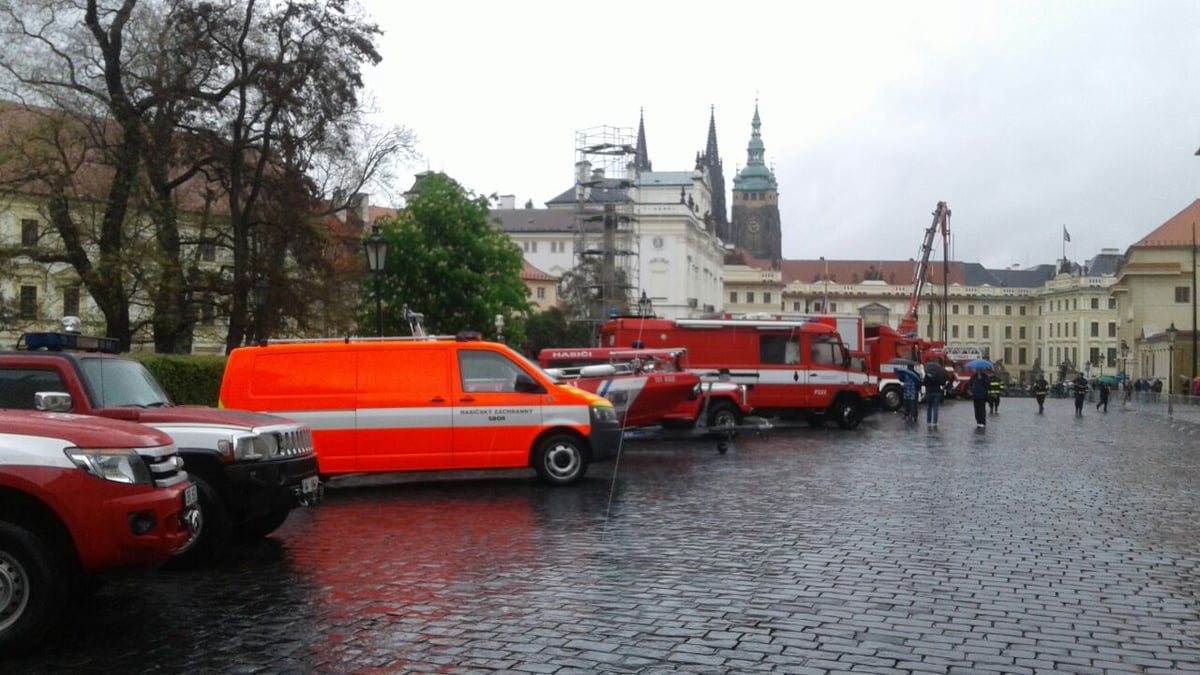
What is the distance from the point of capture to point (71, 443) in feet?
23.2

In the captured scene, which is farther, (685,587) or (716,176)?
(716,176)

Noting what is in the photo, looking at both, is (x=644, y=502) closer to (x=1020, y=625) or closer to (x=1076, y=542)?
(x=1076, y=542)

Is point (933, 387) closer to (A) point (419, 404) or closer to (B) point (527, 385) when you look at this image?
(B) point (527, 385)

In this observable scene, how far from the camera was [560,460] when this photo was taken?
16234 mm

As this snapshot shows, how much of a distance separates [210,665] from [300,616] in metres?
1.32

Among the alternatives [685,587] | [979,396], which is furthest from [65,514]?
[979,396]

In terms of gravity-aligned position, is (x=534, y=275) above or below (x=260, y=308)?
above

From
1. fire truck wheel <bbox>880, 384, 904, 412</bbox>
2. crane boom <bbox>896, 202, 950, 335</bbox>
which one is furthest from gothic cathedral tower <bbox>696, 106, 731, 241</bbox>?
fire truck wheel <bbox>880, 384, 904, 412</bbox>

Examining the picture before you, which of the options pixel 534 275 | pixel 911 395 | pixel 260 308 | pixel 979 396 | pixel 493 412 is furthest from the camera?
pixel 534 275

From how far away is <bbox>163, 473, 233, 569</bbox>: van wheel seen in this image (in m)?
9.98

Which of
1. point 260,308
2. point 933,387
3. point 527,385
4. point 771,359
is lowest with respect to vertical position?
point 933,387

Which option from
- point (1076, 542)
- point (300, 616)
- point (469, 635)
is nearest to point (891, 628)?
point (469, 635)

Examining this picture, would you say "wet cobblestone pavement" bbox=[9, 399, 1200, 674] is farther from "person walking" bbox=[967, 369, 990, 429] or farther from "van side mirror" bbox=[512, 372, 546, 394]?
"person walking" bbox=[967, 369, 990, 429]

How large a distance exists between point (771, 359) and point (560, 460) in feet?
55.1
